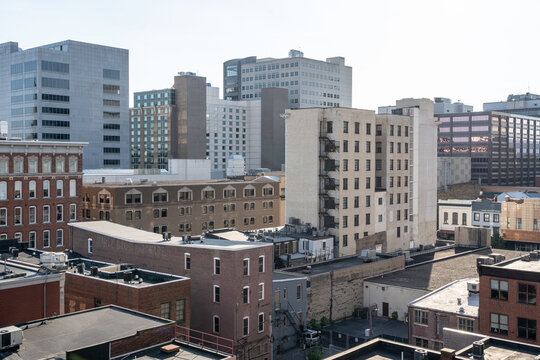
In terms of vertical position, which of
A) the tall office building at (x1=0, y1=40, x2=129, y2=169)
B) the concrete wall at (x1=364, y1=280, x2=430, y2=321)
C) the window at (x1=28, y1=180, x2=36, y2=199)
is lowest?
the concrete wall at (x1=364, y1=280, x2=430, y2=321)

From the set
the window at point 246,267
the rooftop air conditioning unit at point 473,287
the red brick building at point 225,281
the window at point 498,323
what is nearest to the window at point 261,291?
the red brick building at point 225,281

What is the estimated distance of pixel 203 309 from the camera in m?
60.2

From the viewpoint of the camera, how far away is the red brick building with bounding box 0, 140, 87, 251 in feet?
291

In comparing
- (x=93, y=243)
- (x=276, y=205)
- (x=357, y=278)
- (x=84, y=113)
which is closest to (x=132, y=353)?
(x=93, y=243)

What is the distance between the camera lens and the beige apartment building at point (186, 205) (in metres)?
102

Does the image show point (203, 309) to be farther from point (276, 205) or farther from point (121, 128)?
point (121, 128)

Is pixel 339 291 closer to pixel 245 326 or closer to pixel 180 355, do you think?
pixel 245 326

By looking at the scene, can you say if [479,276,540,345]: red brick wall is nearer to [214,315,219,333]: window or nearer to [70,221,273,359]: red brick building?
[70,221,273,359]: red brick building

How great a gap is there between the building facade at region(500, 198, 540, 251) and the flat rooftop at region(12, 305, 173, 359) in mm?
101358

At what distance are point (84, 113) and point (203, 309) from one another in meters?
124

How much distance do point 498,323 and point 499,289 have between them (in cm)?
328

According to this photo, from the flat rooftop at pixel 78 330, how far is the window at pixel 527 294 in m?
33.6

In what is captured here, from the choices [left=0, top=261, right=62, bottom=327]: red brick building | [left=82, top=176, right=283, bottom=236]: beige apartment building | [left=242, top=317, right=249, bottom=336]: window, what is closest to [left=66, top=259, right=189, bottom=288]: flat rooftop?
[left=0, top=261, right=62, bottom=327]: red brick building

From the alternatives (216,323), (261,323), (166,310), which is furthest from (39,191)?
(261,323)
